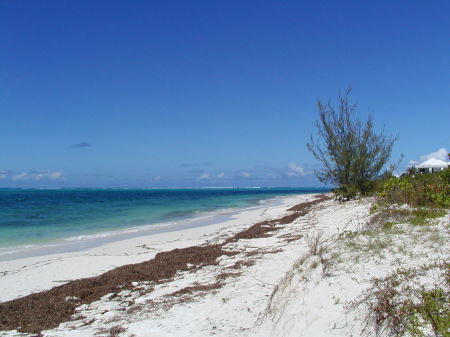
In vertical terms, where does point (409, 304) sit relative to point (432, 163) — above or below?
below

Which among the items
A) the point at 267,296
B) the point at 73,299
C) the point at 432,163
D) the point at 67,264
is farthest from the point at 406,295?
the point at 432,163

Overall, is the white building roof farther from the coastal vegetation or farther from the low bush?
the low bush

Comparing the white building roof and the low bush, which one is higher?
the white building roof

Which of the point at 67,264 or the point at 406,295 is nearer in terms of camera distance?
the point at 406,295

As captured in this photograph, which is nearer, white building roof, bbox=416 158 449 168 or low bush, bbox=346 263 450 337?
low bush, bbox=346 263 450 337

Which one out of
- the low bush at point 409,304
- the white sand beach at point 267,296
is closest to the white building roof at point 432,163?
the white sand beach at point 267,296

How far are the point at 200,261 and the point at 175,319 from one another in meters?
5.02

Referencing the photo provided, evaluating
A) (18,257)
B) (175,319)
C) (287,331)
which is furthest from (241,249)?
(18,257)

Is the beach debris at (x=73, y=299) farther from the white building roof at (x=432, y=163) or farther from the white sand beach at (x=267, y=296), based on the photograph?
the white building roof at (x=432, y=163)

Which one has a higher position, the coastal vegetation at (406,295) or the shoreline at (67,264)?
the coastal vegetation at (406,295)

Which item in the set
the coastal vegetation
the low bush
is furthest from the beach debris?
the low bush

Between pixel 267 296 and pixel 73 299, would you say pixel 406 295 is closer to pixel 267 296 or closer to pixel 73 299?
pixel 267 296

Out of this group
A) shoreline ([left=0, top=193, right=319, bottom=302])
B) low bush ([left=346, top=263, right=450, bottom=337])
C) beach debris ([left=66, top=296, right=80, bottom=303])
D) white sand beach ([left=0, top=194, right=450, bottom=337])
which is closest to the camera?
low bush ([left=346, top=263, right=450, bottom=337])

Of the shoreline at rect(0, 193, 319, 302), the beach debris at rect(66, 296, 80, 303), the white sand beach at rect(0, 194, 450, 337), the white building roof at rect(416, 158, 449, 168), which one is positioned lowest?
the shoreline at rect(0, 193, 319, 302)
